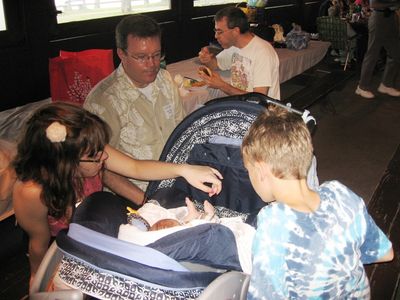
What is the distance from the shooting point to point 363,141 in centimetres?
452

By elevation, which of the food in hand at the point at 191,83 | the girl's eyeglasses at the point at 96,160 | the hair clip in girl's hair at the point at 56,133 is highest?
the hair clip in girl's hair at the point at 56,133

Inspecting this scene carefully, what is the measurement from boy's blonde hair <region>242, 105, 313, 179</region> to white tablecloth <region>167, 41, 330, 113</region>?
1.74 m

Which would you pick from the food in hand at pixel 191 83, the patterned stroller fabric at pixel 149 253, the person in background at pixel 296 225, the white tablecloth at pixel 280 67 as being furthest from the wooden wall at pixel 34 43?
the person in background at pixel 296 225

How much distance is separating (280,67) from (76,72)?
2155 millimetres

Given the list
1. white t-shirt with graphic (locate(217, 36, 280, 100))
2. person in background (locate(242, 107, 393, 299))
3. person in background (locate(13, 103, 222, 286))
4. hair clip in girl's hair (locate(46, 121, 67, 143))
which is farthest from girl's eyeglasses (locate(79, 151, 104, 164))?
white t-shirt with graphic (locate(217, 36, 280, 100))

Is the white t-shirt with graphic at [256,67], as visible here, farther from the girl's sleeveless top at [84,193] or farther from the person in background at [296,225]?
the person in background at [296,225]

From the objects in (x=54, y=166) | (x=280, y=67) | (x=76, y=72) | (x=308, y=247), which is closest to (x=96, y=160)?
(x=54, y=166)

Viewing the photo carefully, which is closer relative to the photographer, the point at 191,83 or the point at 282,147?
the point at 282,147

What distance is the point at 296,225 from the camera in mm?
1149

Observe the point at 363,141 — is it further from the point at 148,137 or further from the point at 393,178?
the point at 148,137

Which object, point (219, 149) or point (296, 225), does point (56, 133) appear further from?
point (296, 225)

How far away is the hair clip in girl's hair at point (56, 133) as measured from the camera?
138 centimetres

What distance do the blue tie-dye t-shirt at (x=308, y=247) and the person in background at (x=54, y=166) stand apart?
459 millimetres

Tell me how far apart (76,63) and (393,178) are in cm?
303
